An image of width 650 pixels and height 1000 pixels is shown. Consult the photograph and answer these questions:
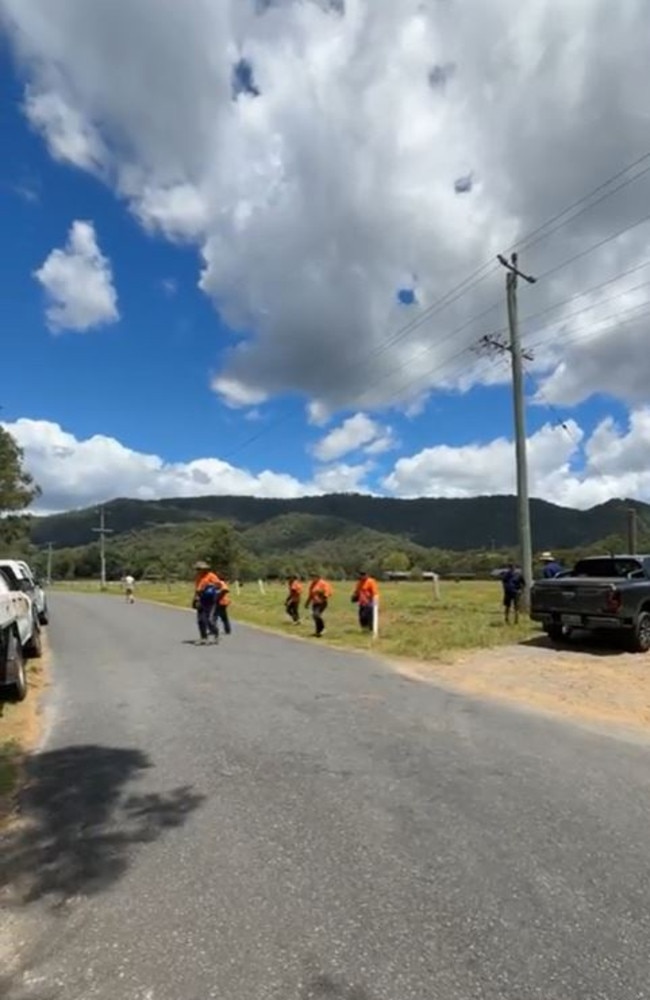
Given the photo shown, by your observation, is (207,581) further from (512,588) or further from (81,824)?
(81,824)

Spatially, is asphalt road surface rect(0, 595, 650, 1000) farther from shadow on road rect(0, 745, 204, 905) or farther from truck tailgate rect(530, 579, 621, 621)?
truck tailgate rect(530, 579, 621, 621)

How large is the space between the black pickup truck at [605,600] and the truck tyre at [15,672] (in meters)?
10.3

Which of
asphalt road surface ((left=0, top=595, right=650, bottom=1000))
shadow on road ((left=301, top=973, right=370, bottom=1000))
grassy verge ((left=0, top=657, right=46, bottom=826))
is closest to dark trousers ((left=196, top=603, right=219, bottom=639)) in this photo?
grassy verge ((left=0, top=657, right=46, bottom=826))

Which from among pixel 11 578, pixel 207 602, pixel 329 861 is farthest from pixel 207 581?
pixel 329 861

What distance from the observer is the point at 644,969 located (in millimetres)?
3412

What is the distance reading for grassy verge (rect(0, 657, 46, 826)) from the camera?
6250mm

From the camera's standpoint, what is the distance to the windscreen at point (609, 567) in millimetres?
16047

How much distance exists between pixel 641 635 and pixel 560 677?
3739 mm

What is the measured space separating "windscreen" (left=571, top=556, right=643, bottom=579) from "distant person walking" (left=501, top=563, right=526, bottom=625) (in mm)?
3262

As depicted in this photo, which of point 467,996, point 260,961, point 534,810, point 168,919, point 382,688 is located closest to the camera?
point 467,996

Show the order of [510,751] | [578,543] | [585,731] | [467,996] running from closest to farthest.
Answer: [467,996], [510,751], [585,731], [578,543]

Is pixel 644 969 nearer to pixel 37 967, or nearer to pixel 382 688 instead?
pixel 37 967

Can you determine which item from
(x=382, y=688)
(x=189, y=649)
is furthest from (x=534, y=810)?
(x=189, y=649)

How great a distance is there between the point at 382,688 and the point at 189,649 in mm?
6165
